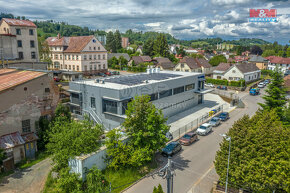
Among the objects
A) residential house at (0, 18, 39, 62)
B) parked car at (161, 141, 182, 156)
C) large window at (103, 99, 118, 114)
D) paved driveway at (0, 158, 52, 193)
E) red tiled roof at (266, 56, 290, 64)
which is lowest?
paved driveway at (0, 158, 52, 193)

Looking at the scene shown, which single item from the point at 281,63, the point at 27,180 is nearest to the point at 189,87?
the point at 27,180

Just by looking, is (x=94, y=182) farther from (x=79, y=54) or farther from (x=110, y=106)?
(x=79, y=54)

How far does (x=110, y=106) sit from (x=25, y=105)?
9.60m

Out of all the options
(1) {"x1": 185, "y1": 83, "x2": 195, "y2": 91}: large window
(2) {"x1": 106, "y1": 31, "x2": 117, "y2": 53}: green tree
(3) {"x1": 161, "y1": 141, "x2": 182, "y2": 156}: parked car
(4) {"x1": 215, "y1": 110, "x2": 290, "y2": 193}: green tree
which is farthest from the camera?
(2) {"x1": 106, "y1": 31, "x2": 117, "y2": 53}: green tree

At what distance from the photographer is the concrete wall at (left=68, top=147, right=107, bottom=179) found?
60.2ft

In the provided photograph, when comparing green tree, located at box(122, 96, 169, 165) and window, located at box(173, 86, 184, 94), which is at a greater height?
window, located at box(173, 86, 184, 94)

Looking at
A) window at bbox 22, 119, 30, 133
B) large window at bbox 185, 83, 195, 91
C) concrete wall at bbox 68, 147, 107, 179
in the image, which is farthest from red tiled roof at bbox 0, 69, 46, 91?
large window at bbox 185, 83, 195, 91

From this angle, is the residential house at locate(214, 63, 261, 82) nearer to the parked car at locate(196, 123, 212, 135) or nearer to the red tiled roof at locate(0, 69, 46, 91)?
the parked car at locate(196, 123, 212, 135)

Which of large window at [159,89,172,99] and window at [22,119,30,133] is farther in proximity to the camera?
large window at [159,89,172,99]

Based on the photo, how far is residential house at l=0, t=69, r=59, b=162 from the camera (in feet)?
74.0

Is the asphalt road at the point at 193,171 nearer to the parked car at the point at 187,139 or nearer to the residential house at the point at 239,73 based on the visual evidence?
the parked car at the point at 187,139

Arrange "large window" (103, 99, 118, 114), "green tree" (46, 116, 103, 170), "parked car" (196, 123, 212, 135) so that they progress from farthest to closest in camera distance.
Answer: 1. "parked car" (196, 123, 212, 135)
2. "large window" (103, 99, 118, 114)
3. "green tree" (46, 116, 103, 170)

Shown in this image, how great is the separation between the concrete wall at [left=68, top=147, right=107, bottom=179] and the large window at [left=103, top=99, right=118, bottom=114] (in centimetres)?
791

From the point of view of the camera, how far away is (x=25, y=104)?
24359 mm
